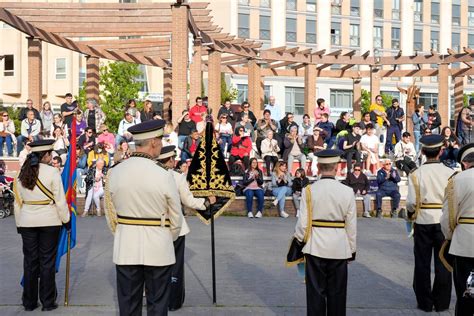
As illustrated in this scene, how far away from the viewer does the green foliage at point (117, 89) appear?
175ft

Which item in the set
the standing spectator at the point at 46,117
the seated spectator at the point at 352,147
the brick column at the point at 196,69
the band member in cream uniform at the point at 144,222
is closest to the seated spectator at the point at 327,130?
the seated spectator at the point at 352,147

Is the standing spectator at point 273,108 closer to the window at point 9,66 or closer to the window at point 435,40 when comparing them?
the window at point 9,66

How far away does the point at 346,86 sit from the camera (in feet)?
211

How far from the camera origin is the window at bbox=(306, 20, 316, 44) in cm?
6419

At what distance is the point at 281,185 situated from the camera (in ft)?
64.6

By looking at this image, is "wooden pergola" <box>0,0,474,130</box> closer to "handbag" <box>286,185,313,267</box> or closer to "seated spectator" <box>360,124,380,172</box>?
"seated spectator" <box>360,124,380,172</box>

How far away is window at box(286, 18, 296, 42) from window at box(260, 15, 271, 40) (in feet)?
5.63

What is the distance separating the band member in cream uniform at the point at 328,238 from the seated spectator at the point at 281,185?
12.0 meters

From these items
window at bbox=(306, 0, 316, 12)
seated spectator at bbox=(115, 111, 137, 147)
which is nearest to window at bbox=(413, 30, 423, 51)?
window at bbox=(306, 0, 316, 12)

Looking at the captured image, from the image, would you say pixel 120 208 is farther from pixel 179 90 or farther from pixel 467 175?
pixel 179 90

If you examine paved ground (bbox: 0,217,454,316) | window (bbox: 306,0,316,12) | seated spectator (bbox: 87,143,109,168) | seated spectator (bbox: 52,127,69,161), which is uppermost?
window (bbox: 306,0,316,12)

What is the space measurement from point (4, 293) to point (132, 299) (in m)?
3.73

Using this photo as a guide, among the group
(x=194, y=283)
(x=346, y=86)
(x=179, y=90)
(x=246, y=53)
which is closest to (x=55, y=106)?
(x=346, y=86)

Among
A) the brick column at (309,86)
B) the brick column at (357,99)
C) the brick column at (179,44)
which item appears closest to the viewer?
the brick column at (179,44)
